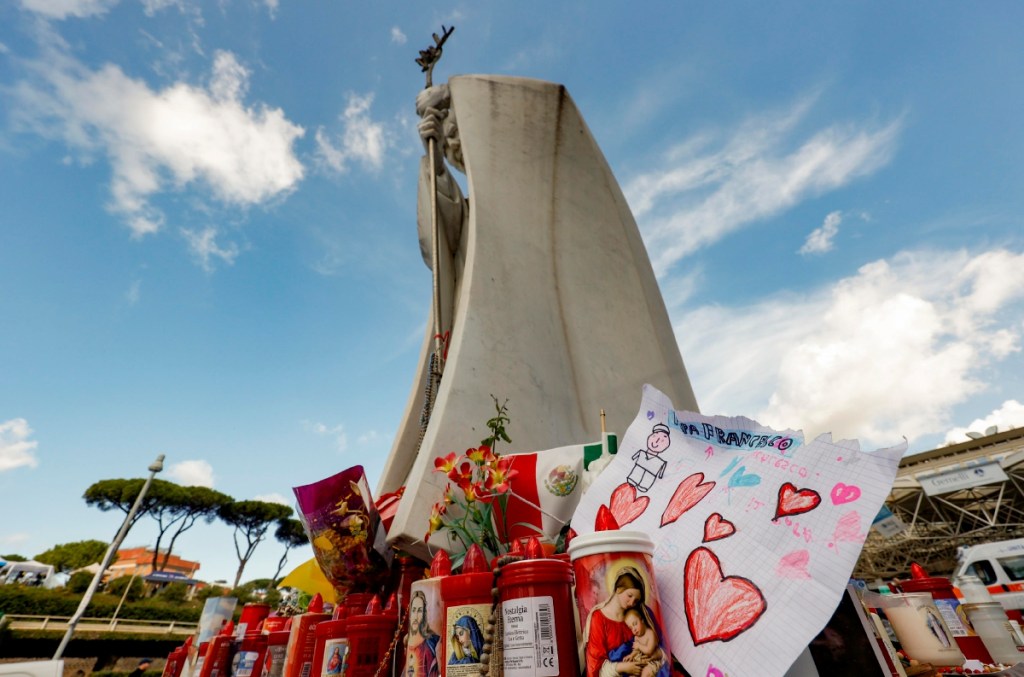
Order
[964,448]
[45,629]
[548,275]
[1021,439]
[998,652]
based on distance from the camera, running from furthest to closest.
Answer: [964,448], [1021,439], [45,629], [548,275], [998,652]

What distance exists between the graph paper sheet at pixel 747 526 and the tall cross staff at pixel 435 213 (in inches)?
88.3

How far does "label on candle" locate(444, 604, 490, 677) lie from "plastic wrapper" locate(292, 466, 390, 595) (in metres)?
0.80

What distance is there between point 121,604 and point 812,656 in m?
16.0

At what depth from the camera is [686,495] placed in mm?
1037

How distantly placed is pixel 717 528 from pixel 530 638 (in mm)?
394

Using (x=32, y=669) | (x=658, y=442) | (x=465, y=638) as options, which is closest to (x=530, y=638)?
(x=465, y=638)

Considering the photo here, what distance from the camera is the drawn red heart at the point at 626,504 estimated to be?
108 centimetres

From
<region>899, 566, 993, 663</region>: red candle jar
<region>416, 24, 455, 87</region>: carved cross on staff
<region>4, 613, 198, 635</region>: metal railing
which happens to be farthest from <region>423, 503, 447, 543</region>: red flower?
<region>4, 613, 198, 635</region>: metal railing

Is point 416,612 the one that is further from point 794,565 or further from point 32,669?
point 32,669

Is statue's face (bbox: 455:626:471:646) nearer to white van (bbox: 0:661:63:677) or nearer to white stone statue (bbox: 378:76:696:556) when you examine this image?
white stone statue (bbox: 378:76:696:556)

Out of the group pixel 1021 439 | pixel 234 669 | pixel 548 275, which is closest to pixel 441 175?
pixel 548 275

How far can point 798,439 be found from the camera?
973mm

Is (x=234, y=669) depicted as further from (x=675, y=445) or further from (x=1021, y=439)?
(x=1021, y=439)

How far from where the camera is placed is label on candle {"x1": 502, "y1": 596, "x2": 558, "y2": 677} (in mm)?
795
